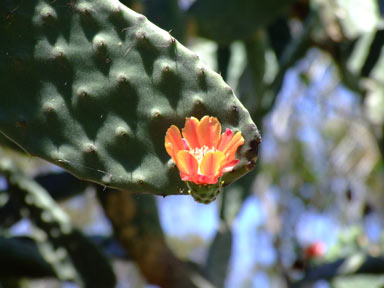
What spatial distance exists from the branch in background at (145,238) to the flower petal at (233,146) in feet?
4.92

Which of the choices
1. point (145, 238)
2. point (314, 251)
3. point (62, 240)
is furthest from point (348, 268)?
point (62, 240)

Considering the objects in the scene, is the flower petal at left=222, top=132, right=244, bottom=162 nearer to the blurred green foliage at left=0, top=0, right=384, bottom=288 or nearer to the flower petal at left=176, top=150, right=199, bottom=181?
the flower petal at left=176, top=150, right=199, bottom=181

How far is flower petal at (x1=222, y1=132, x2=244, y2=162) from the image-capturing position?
1.27 meters

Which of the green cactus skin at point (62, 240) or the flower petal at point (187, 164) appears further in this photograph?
the green cactus skin at point (62, 240)

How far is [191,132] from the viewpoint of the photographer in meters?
1.31

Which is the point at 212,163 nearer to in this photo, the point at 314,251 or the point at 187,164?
the point at 187,164

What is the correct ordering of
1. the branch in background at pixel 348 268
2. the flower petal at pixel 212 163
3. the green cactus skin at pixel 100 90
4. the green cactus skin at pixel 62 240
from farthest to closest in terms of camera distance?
the branch in background at pixel 348 268 < the green cactus skin at pixel 62 240 < the green cactus skin at pixel 100 90 < the flower petal at pixel 212 163

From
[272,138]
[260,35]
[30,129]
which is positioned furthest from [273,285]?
[30,129]

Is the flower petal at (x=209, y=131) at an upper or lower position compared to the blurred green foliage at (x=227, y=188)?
upper

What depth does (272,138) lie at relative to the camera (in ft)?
27.6

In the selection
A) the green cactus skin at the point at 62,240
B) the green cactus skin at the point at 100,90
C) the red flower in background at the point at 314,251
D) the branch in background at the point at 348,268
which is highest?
the green cactus skin at the point at 100,90

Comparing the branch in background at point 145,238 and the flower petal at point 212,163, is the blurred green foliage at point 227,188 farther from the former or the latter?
the flower petal at point 212,163

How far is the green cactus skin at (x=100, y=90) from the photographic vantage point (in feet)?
4.66

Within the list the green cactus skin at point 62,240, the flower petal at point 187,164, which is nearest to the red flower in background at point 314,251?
the green cactus skin at point 62,240
